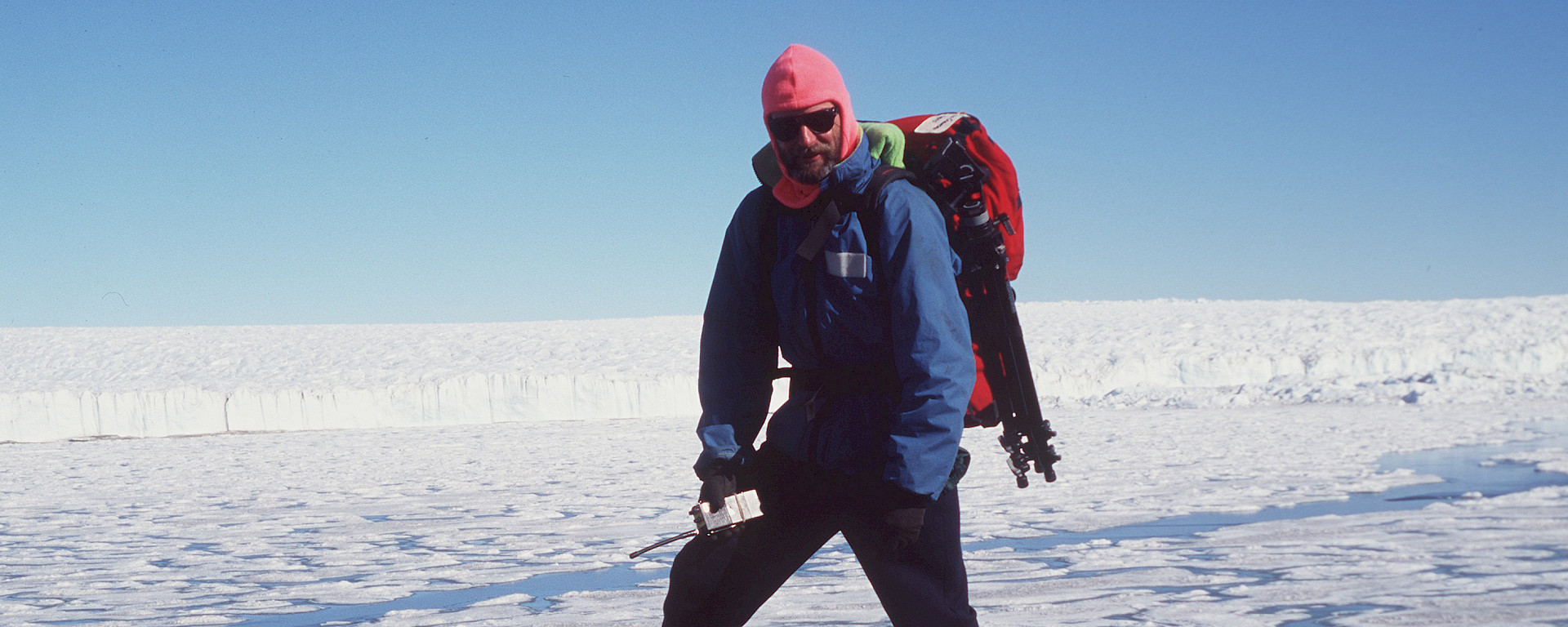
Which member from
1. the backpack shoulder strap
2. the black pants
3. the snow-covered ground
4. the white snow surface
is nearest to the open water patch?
the snow-covered ground

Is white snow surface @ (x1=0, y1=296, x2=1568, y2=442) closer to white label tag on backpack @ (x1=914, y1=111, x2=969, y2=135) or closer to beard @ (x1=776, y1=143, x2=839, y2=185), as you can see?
white label tag on backpack @ (x1=914, y1=111, x2=969, y2=135)

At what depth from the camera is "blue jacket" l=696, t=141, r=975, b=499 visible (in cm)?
162

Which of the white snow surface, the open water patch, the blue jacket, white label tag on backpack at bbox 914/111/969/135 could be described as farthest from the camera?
the white snow surface

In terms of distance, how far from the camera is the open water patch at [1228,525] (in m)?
3.59

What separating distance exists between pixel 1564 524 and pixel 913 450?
14.4 feet

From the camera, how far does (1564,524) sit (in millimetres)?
4699

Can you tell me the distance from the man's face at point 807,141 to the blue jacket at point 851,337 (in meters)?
0.04

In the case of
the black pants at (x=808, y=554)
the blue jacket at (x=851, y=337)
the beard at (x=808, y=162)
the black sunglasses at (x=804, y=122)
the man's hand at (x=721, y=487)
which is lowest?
the black pants at (x=808, y=554)

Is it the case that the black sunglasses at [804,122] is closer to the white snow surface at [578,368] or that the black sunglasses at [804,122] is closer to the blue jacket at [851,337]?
the blue jacket at [851,337]

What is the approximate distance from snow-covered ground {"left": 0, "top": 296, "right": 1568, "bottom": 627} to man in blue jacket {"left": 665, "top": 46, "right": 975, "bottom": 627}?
1674 millimetres

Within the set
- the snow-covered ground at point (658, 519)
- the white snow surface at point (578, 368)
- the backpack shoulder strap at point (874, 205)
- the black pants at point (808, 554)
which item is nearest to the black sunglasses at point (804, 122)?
the backpack shoulder strap at point (874, 205)

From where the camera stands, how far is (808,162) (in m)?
1.75

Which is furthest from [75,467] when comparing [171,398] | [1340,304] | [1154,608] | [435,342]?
[1340,304]

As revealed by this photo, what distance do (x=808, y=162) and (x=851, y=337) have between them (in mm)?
277
